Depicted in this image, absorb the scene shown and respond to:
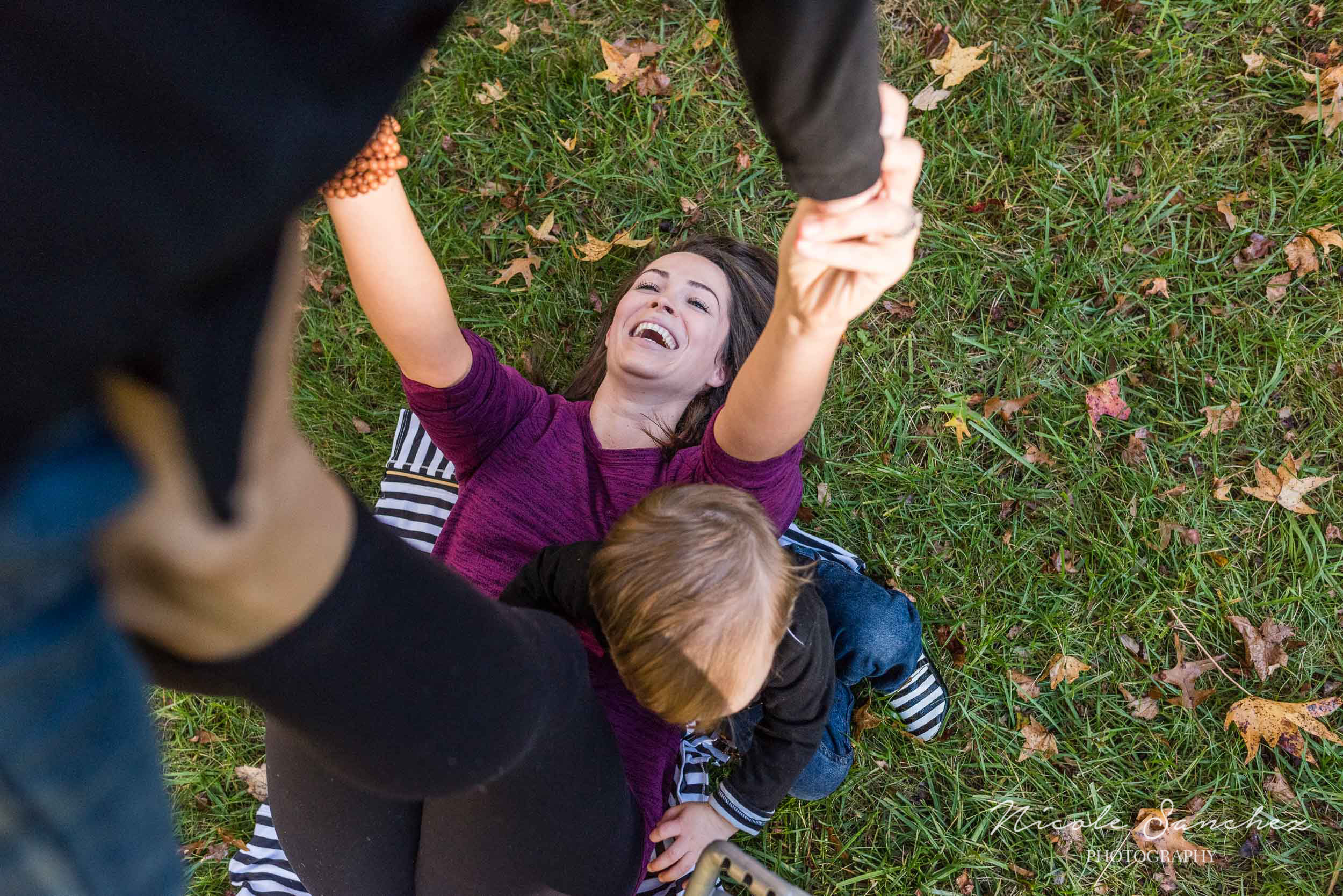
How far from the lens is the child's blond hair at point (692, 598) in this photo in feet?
6.79

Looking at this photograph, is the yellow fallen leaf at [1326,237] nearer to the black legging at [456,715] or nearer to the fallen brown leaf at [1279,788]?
the fallen brown leaf at [1279,788]

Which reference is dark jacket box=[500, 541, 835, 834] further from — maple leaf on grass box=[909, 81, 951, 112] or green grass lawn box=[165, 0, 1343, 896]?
maple leaf on grass box=[909, 81, 951, 112]

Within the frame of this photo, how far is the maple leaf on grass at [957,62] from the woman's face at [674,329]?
144 centimetres

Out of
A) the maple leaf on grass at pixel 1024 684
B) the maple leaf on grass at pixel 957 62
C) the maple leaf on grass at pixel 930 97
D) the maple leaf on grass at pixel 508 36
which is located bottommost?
the maple leaf on grass at pixel 1024 684

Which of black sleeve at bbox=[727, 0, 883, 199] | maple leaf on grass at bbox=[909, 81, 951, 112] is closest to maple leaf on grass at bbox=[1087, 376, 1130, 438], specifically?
maple leaf on grass at bbox=[909, 81, 951, 112]

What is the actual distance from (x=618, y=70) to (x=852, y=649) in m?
2.75

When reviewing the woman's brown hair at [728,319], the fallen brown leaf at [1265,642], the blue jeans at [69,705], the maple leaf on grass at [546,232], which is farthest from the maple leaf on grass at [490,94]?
the fallen brown leaf at [1265,642]

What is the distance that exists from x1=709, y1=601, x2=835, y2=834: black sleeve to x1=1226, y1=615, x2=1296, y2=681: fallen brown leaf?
68.9 inches

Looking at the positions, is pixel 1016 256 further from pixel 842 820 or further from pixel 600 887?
pixel 600 887

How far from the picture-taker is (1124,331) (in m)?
3.50

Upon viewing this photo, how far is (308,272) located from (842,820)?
3346 millimetres

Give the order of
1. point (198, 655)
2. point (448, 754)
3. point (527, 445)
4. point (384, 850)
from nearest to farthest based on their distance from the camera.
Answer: point (198, 655), point (448, 754), point (384, 850), point (527, 445)

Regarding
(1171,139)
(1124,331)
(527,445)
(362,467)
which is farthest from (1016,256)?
(362,467)

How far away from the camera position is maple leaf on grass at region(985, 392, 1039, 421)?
11.6 ft
